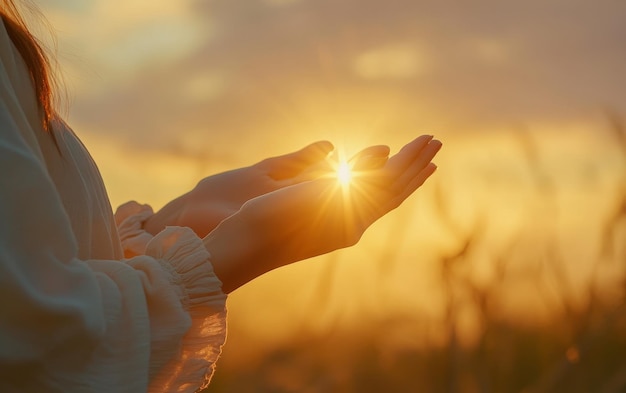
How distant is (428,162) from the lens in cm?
171

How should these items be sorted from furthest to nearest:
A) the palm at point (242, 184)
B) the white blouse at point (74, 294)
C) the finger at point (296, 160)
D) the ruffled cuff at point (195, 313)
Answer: the finger at point (296, 160)
the palm at point (242, 184)
the ruffled cuff at point (195, 313)
the white blouse at point (74, 294)

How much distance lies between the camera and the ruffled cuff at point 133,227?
6.73ft

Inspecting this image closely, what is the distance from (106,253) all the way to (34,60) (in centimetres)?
31

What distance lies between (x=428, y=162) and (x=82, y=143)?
22.8 inches

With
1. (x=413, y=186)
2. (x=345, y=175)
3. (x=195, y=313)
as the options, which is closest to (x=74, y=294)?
(x=195, y=313)

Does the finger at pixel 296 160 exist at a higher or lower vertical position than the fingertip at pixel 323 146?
lower

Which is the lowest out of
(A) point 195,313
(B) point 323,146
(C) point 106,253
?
(A) point 195,313

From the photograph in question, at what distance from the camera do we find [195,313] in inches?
56.1

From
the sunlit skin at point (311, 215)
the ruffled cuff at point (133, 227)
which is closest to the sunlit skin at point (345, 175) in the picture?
the sunlit skin at point (311, 215)

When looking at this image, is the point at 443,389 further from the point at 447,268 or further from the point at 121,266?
the point at 121,266

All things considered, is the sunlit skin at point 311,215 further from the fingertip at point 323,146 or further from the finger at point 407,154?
the fingertip at point 323,146

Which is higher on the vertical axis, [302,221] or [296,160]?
[296,160]

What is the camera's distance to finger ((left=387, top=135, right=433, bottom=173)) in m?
1.65

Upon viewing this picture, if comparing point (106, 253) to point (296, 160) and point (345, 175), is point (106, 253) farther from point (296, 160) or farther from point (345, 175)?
point (296, 160)
